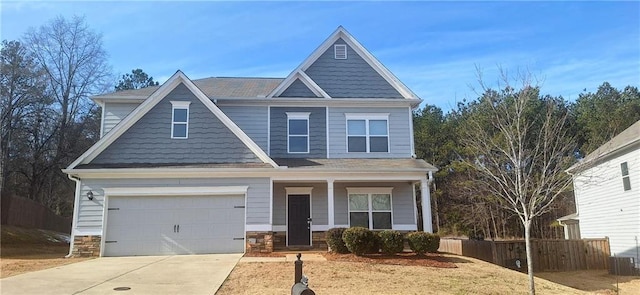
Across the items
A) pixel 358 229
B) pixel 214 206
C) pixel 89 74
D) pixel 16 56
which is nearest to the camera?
pixel 358 229

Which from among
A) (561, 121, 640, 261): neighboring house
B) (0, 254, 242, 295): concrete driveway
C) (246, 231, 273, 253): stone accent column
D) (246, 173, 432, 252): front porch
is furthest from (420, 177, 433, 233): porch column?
(0, 254, 242, 295): concrete driveway

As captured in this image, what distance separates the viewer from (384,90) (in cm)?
1834

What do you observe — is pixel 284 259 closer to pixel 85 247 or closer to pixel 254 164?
pixel 254 164

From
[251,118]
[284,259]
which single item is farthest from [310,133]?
[284,259]

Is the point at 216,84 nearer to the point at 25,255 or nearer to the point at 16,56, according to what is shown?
the point at 25,255

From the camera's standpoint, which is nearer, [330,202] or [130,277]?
[130,277]

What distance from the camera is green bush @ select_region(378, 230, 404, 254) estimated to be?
13.3m

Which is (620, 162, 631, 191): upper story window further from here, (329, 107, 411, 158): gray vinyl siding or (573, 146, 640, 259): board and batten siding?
(329, 107, 411, 158): gray vinyl siding

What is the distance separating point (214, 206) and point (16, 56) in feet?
60.7

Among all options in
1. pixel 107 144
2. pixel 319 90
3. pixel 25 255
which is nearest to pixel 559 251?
pixel 319 90

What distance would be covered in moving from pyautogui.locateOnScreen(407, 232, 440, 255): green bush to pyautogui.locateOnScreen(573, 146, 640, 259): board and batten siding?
242 inches

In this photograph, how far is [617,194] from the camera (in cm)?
1880

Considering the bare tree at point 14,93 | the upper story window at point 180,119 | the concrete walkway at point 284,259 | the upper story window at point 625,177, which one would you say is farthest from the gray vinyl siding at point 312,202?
the bare tree at point 14,93

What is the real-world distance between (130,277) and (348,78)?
37.8ft
